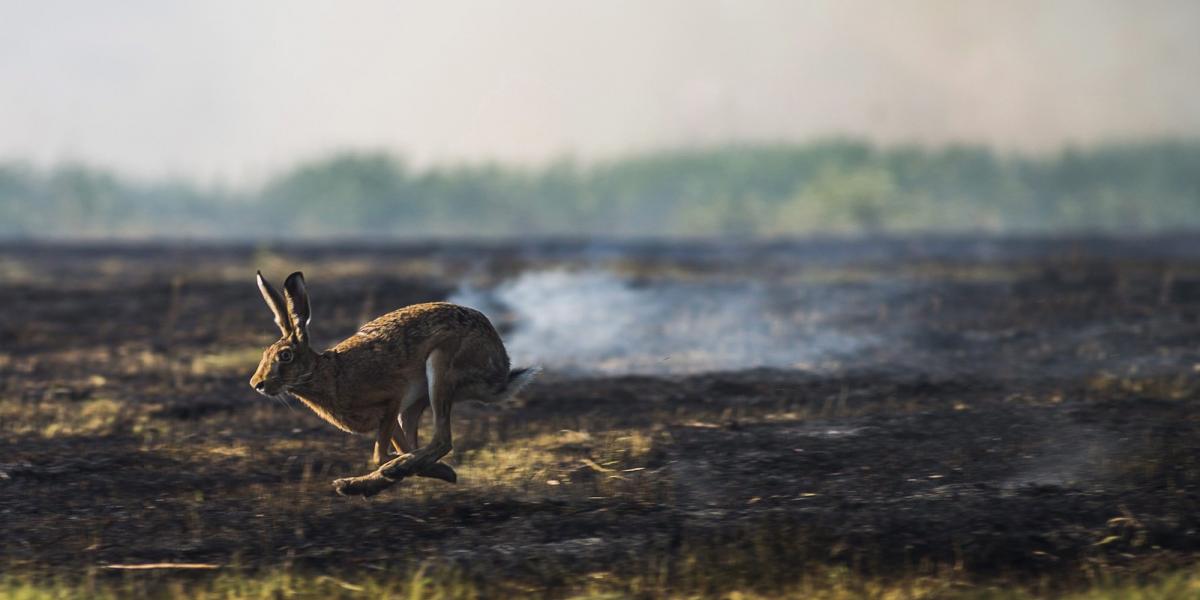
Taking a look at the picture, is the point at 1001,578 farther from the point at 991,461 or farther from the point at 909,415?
the point at 909,415

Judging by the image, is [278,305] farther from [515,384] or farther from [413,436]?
[515,384]

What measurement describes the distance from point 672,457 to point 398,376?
3.35 metres

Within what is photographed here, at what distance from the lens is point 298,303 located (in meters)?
10.9

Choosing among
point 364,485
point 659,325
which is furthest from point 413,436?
point 659,325

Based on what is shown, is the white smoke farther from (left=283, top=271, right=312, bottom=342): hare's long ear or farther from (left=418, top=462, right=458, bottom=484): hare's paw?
(left=283, top=271, right=312, bottom=342): hare's long ear

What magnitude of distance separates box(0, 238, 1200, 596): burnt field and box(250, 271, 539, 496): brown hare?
21.7 inches

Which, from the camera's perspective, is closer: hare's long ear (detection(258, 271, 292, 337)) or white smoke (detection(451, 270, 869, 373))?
hare's long ear (detection(258, 271, 292, 337))

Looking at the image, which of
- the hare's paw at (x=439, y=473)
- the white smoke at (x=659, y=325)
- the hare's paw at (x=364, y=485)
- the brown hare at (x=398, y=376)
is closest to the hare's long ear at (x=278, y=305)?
the brown hare at (x=398, y=376)

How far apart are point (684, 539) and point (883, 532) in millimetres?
1471

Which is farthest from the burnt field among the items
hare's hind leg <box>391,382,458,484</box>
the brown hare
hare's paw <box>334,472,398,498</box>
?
the brown hare

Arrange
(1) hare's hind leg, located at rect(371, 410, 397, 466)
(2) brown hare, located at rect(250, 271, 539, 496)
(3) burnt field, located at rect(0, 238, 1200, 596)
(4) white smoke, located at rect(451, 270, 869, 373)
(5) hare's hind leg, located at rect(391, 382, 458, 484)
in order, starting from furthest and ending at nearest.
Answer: (4) white smoke, located at rect(451, 270, 869, 373), (5) hare's hind leg, located at rect(391, 382, 458, 484), (1) hare's hind leg, located at rect(371, 410, 397, 466), (2) brown hare, located at rect(250, 271, 539, 496), (3) burnt field, located at rect(0, 238, 1200, 596)

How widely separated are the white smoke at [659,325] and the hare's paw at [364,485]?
10602 mm

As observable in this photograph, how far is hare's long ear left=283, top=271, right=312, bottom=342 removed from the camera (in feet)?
35.6

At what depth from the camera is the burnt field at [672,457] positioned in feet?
33.7
